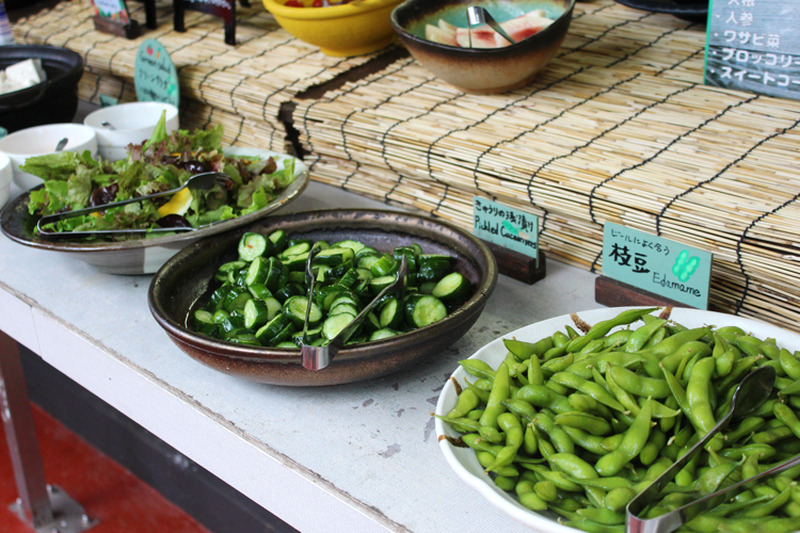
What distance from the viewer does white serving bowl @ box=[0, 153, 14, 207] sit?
158 centimetres

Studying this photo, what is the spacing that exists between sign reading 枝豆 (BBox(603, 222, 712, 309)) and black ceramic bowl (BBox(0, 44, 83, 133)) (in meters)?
1.38

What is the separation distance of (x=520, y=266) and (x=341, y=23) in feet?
2.63

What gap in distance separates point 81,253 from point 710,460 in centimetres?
107

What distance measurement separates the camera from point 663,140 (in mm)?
1328

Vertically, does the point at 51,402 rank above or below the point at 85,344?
below

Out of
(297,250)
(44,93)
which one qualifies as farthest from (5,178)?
(297,250)

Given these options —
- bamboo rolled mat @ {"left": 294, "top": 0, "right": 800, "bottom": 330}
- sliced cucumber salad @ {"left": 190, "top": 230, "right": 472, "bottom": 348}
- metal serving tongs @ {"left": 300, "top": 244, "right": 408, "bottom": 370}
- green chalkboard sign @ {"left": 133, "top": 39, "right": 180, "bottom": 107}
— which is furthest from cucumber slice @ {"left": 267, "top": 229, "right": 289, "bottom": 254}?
green chalkboard sign @ {"left": 133, "top": 39, "right": 180, "bottom": 107}

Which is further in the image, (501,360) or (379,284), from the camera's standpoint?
(379,284)

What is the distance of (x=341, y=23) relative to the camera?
179 cm

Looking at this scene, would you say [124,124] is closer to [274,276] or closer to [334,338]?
[274,276]

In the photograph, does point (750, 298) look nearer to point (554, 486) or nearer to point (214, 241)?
point (554, 486)

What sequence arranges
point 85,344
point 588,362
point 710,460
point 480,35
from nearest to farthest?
point 710,460 < point 588,362 < point 85,344 < point 480,35

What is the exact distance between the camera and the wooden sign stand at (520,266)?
4.39ft

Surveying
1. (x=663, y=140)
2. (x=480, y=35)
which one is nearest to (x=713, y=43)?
(x=663, y=140)
